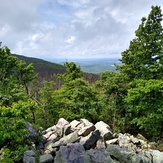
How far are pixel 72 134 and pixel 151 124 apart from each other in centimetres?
824

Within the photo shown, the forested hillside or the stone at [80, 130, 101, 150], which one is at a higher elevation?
the forested hillside

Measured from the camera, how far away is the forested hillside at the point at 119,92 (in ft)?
71.7

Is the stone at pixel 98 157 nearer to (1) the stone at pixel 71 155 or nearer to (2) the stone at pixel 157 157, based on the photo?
(1) the stone at pixel 71 155

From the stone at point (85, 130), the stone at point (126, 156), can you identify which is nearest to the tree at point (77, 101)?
the stone at point (85, 130)

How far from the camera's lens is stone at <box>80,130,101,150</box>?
19.0 metres

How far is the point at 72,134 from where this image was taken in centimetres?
1994

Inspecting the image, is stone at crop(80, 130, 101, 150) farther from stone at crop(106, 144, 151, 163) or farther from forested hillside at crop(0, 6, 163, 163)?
forested hillside at crop(0, 6, 163, 163)

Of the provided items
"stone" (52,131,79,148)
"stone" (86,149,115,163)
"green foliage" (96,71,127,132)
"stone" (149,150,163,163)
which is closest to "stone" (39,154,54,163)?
"stone" (52,131,79,148)

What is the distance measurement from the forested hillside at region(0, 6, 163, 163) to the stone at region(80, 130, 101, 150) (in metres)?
4.30

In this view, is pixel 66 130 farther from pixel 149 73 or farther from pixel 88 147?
pixel 149 73

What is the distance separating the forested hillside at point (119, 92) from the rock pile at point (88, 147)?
165 centimetres

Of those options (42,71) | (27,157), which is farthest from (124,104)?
(42,71)

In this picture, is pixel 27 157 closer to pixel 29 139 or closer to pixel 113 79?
pixel 29 139

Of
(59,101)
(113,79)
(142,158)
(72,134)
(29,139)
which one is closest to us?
(142,158)
